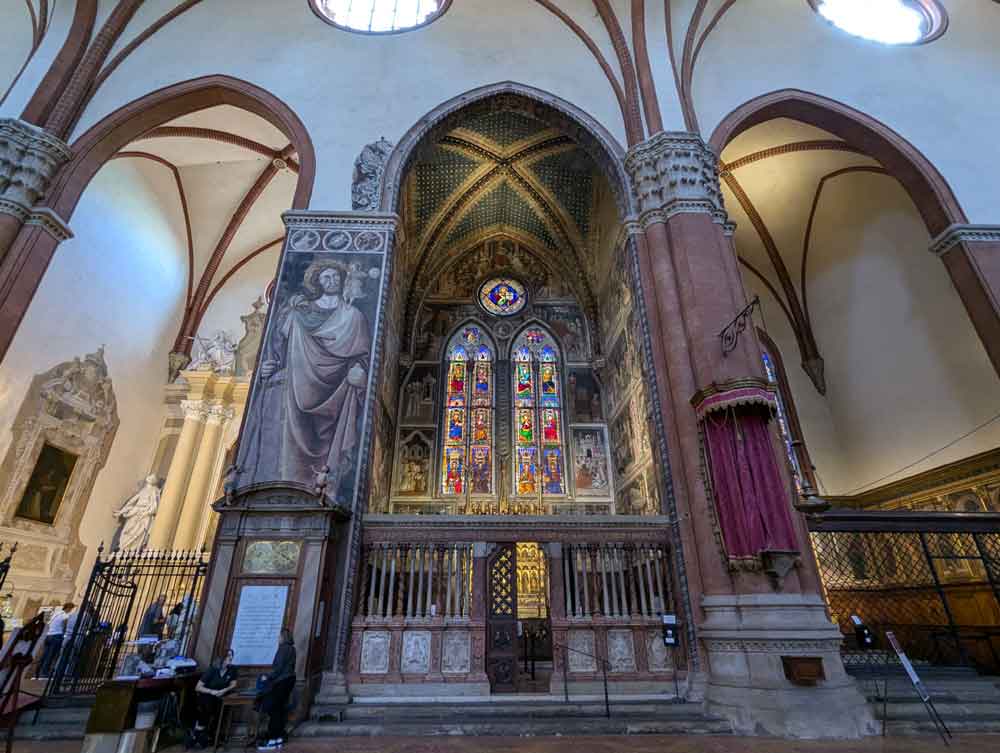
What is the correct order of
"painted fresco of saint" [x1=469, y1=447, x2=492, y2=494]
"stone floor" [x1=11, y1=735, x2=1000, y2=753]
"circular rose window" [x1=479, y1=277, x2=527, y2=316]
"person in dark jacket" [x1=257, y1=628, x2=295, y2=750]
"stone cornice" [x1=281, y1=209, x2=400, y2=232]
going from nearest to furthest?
"stone floor" [x1=11, y1=735, x2=1000, y2=753], "person in dark jacket" [x1=257, y1=628, x2=295, y2=750], "stone cornice" [x1=281, y1=209, x2=400, y2=232], "painted fresco of saint" [x1=469, y1=447, x2=492, y2=494], "circular rose window" [x1=479, y1=277, x2=527, y2=316]

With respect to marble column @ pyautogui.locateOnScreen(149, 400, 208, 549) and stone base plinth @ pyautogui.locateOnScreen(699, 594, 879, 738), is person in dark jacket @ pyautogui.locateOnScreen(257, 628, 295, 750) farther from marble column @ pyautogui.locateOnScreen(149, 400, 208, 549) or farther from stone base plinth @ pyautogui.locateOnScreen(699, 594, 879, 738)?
marble column @ pyautogui.locateOnScreen(149, 400, 208, 549)

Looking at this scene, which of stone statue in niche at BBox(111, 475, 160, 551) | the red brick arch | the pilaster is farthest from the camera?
stone statue in niche at BBox(111, 475, 160, 551)

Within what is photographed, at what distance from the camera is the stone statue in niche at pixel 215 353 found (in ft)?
47.8

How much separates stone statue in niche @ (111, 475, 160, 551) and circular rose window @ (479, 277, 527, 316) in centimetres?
1052

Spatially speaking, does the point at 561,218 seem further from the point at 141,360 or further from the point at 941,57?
the point at 141,360

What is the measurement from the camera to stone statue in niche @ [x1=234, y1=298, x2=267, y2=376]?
14.9m

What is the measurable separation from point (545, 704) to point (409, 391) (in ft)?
35.2

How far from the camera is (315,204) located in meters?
9.35

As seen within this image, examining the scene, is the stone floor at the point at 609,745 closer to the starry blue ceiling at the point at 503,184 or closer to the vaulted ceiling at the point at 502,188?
the starry blue ceiling at the point at 503,184

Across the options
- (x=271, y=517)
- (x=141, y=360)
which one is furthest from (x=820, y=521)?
(x=141, y=360)

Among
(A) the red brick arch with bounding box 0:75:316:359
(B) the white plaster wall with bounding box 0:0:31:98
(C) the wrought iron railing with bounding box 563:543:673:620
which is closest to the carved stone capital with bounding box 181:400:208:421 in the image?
(A) the red brick arch with bounding box 0:75:316:359

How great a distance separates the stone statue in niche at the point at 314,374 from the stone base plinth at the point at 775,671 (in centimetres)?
517

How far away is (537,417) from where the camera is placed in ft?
50.5

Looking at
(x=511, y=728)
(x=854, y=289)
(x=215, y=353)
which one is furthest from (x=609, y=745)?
(x=215, y=353)
